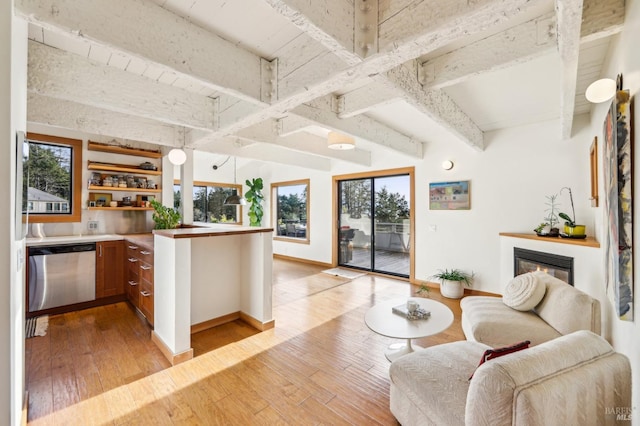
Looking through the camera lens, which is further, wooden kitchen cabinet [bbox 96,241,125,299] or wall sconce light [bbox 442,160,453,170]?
wall sconce light [bbox 442,160,453,170]

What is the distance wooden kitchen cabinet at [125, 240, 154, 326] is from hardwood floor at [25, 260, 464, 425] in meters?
0.22

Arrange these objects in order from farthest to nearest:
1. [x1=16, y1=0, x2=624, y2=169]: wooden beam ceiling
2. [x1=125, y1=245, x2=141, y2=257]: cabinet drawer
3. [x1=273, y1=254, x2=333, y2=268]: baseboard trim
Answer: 1. [x1=273, y1=254, x2=333, y2=268]: baseboard trim
2. [x1=125, y1=245, x2=141, y2=257]: cabinet drawer
3. [x1=16, y1=0, x2=624, y2=169]: wooden beam ceiling

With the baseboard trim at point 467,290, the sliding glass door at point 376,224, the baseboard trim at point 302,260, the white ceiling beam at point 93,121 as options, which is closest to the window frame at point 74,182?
the white ceiling beam at point 93,121

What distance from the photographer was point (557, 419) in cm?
98

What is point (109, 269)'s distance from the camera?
3756mm

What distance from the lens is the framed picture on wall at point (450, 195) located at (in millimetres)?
4379

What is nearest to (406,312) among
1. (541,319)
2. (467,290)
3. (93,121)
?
(541,319)

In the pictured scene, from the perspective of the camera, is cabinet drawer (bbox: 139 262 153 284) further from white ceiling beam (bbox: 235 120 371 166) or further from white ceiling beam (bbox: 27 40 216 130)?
white ceiling beam (bbox: 235 120 371 166)

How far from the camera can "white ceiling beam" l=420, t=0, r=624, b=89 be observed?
1.48 meters

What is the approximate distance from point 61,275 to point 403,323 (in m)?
4.02

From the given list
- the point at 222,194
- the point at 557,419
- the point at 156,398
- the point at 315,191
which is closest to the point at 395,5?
the point at 557,419

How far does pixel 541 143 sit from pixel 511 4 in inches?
134

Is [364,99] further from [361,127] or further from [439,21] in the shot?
[439,21]

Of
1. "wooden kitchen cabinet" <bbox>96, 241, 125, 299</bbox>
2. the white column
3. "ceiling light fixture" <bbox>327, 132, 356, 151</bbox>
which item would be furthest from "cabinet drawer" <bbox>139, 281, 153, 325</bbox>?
"ceiling light fixture" <bbox>327, 132, 356, 151</bbox>
